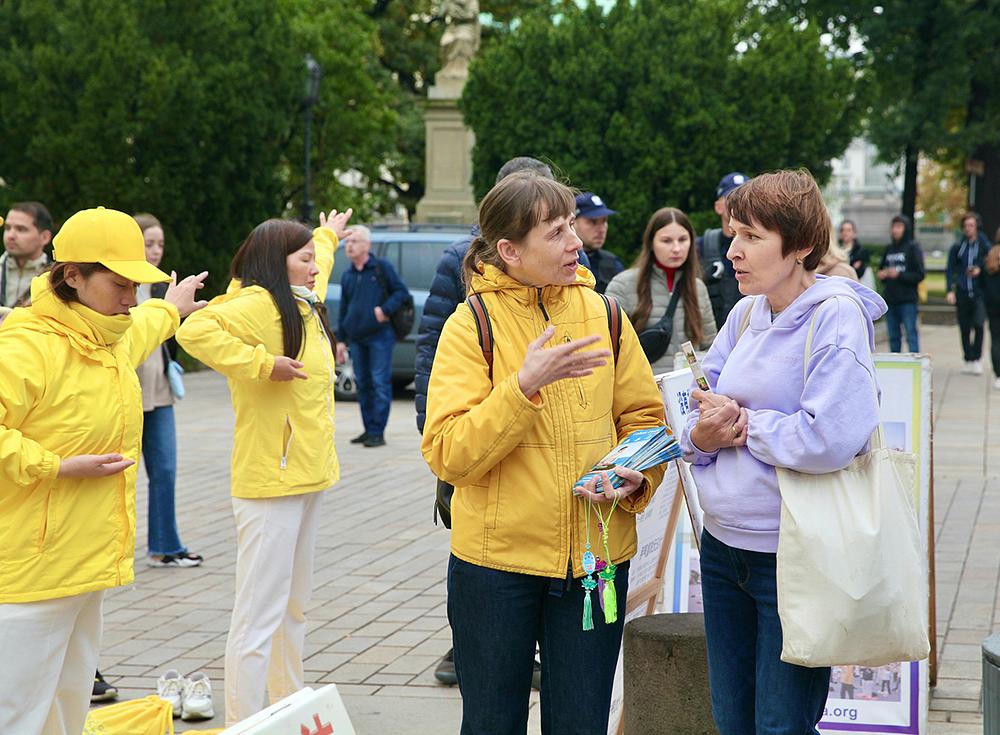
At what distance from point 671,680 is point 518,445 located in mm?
1700

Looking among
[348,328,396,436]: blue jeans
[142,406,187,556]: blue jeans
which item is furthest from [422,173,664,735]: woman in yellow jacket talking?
[348,328,396,436]: blue jeans

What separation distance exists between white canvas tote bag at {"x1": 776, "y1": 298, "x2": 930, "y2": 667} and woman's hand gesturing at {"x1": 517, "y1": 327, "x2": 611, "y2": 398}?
20.5 inches

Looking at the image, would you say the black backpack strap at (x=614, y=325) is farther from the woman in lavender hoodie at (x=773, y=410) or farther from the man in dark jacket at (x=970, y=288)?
the man in dark jacket at (x=970, y=288)

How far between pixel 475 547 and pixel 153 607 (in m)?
4.30

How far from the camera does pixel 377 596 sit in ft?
24.7

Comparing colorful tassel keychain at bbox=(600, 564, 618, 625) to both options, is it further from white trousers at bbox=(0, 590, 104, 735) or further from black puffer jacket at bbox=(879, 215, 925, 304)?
black puffer jacket at bbox=(879, 215, 925, 304)

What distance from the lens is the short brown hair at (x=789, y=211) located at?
3.42 metres

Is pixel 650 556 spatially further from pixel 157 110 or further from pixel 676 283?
pixel 157 110

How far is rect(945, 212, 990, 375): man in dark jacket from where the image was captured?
61.1 ft

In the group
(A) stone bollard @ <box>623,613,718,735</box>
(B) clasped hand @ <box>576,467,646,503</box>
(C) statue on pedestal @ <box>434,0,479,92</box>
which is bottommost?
(A) stone bollard @ <box>623,613,718,735</box>

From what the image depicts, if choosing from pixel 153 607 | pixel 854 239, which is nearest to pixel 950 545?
pixel 153 607

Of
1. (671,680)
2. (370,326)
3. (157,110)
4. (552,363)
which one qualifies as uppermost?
(157,110)

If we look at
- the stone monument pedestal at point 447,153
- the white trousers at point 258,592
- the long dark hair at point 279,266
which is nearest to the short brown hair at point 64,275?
the long dark hair at point 279,266

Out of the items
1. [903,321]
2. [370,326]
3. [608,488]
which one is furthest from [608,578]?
[903,321]
